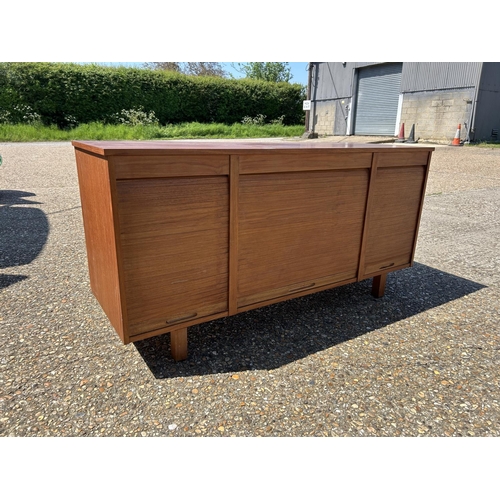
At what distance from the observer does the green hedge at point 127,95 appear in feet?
54.9

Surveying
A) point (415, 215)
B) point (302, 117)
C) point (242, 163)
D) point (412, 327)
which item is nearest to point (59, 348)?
point (242, 163)

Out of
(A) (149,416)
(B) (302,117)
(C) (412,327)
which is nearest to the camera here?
(A) (149,416)

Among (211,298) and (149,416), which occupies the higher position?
(211,298)

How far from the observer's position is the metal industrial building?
13.4 m

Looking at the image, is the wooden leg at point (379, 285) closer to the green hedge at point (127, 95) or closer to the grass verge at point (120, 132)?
the grass verge at point (120, 132)

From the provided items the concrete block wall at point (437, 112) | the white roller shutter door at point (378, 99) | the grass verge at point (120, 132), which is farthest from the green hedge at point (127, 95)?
the concrete block wall at point (437, 112)

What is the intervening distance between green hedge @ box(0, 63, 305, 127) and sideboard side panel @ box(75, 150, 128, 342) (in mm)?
17616

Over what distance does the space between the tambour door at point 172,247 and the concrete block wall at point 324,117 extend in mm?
18983

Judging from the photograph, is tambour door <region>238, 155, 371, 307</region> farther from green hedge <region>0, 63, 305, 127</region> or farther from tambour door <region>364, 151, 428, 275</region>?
green hedge <region>0, 63, 305, 127</region>

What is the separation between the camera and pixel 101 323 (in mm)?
2625

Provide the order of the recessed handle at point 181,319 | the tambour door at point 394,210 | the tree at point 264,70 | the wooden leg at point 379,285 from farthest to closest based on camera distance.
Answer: the tree at point 264,70
the wooden leg at point 379,285
the tambour door at point 394,210
the recessed handle at point 181,319

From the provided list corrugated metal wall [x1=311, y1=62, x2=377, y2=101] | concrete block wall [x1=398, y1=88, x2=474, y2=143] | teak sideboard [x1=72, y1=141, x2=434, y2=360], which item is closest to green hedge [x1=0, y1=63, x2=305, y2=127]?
corrugated metal wall [x1=311, y1=62, x2=377, y2=101]

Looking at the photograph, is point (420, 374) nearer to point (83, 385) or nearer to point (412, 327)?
point (412, 327)

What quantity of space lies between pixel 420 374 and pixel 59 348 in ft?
6.80
